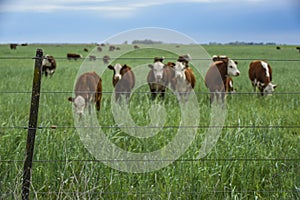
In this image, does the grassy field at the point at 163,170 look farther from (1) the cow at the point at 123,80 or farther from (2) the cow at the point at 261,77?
(2) the cow at the point at 261,77

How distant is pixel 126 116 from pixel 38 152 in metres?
2.39

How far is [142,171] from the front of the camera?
3.87m

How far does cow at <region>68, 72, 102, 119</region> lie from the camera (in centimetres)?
739

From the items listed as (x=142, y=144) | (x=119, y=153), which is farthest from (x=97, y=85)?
(x=119, y=153)

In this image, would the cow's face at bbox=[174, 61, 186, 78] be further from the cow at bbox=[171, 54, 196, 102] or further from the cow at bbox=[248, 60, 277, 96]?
the cow at bbox=[248, 60, 277, 96]

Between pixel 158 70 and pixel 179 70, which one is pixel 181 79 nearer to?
pixel 179 70

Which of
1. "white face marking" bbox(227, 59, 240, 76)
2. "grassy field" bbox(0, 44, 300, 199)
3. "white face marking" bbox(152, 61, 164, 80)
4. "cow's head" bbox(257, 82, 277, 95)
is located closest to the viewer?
"grassy field" bbox(0, 44, 300, 199)

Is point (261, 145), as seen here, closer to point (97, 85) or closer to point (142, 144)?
point (142, 144)

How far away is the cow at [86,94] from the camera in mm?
7387

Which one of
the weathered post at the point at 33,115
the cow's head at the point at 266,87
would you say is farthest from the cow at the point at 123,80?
the weathered post at the point at 33,115

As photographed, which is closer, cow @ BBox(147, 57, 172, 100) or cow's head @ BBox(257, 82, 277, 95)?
cow @ BBox(147, 57, 172, 100)

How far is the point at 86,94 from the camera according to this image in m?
7.60

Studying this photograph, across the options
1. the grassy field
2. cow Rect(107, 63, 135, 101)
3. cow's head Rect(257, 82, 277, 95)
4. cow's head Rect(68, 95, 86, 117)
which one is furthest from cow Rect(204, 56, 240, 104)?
the grassy field

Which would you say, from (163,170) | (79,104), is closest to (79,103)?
(79,104)
